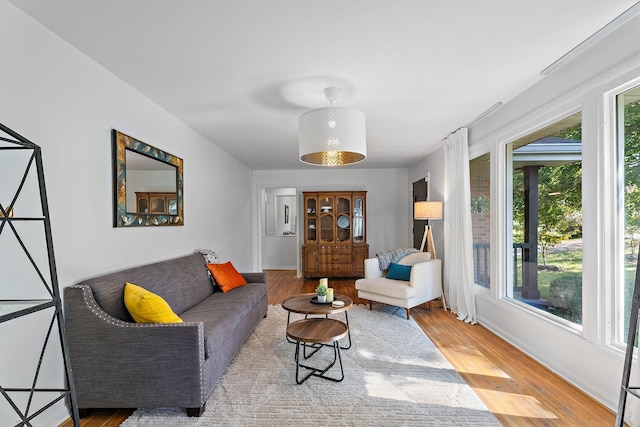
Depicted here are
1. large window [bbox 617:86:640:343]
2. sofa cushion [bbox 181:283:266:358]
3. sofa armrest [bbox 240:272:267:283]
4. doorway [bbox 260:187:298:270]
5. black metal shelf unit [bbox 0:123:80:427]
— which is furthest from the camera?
doorway [bbox 260:187:298:270]

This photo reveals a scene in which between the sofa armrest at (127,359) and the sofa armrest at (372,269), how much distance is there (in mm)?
2794

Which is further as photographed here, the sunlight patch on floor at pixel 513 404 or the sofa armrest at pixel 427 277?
the sofa armrest at pixel 427 277

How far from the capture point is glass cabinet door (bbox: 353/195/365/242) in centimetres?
660

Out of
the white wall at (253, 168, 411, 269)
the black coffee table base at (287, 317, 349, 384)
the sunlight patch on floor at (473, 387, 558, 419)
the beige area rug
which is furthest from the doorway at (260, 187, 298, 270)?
the sunlight patch on floor at (473, 387, 558, 419)

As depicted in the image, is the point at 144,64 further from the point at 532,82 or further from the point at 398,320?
the point at 398,320

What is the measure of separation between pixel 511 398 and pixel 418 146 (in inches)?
137

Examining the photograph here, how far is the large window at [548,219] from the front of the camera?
2.44 meters

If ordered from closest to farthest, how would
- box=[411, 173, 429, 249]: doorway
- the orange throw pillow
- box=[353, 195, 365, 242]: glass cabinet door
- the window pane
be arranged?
the orange throw pillow → the window pane → box=[411, 173, 429, 249]: doorway → box=[353, 195, 365, 242]: glass cabinet door

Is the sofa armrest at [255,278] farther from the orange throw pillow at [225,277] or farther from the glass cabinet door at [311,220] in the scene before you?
the glass cabinet door at [311,220]

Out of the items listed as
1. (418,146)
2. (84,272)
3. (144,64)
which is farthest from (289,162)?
(84,272)

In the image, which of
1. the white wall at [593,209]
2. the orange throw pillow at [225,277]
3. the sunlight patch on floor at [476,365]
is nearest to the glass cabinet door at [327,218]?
the orange throw pillow at [225,277]

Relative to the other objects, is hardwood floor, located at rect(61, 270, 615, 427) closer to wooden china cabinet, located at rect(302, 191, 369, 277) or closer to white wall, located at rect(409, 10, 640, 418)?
white wall, located at rect(409, 10, 640, 418)

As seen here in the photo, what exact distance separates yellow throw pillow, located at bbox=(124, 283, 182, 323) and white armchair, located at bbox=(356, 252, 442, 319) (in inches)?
100

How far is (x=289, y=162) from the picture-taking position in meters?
6.05
